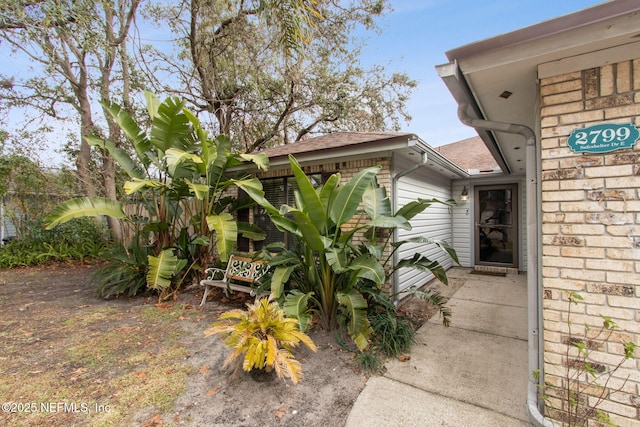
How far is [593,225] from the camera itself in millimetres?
2014

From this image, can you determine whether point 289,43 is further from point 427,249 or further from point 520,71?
point 427,249

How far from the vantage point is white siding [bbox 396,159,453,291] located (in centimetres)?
555

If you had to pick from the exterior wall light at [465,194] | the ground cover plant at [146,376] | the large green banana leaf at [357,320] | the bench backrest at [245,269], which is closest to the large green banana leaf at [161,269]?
the ground cover plant at [146,376]

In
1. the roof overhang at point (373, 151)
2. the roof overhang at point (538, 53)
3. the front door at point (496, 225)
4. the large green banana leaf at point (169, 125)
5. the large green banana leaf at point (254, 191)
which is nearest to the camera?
A: the roof overhang at point (538, 53)

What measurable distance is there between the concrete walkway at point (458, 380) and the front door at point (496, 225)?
3874mm

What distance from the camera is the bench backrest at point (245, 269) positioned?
5.09 metres

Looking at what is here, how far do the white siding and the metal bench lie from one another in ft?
8.46

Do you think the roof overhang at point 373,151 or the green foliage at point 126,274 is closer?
the roof overhang at point 373,151

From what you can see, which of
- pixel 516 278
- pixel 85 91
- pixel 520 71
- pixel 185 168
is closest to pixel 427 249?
pixel 516 278

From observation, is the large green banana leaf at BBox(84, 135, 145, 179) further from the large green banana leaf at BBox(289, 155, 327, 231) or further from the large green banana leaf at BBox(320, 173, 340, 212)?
the large green banana leaf at BBox(320, 173, 340, 212)

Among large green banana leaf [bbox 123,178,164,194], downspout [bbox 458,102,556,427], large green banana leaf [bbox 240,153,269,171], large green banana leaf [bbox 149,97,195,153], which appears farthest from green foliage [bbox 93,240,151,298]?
downspout [bbox 458,102,556,427]

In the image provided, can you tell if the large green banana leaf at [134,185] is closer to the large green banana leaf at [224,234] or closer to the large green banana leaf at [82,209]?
the large green banana leaf at [82,209]

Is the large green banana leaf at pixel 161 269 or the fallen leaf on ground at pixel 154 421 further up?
the large green banana leaf at pixel 161 269

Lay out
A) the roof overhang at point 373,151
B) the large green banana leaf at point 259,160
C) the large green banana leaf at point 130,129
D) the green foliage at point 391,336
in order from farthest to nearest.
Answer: the large green banana leaf at point 130,129 → the large green banana leaf at point 259,160 → the roof overhang at point 373,151 → the green foliage at point 391,336
